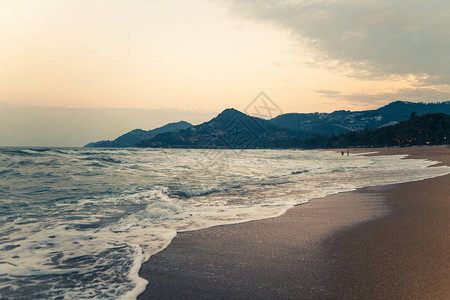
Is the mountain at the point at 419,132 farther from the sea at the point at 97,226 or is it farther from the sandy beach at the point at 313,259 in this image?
the sandy beach at the point at 313,259

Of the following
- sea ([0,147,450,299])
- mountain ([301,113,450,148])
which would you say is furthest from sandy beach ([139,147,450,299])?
mountain ([301,113,450,148])

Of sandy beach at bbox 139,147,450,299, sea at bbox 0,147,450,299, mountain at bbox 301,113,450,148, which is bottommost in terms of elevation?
sea at bbox 0,147,450,299

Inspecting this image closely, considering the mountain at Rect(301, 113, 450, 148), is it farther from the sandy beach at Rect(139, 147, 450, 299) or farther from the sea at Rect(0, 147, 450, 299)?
the sandy beach at Rect(139, 147, 450, 299)

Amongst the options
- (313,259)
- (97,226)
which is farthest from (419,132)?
(97,226)

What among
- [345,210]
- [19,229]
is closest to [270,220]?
[345,210]

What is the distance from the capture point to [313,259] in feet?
14.0

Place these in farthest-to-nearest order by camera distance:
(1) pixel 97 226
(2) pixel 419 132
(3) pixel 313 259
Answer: (2) pixel 419 132 < (1) pixel 97 226 < (3) pixel 313 259

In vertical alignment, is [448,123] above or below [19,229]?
above

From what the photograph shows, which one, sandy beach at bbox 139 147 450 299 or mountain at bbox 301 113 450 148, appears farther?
mountain at bbox 301 113 450 148

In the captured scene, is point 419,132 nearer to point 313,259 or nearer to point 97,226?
point 313,259

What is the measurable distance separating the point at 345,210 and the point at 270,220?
2.59m

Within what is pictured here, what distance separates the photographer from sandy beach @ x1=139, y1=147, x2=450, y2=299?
128 inches

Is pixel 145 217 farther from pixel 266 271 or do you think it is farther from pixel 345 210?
pixel 345 210

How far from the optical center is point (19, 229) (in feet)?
20.8
